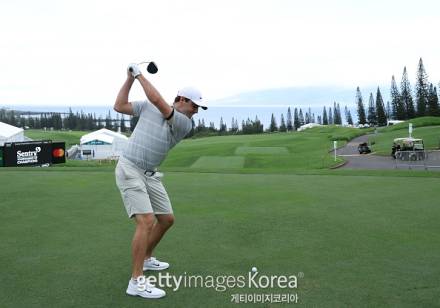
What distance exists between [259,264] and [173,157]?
40262mm

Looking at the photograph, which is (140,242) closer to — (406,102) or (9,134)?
(9,134)

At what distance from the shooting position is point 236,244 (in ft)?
19.1

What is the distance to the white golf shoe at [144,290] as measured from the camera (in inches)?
164

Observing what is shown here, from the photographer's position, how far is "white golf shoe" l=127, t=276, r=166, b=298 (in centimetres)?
418

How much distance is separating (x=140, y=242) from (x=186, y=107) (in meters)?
1.28

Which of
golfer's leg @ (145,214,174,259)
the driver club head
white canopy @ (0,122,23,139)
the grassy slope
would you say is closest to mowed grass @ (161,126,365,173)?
the grassy slope

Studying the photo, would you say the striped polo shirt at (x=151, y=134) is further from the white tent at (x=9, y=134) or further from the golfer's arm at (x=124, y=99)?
the white tent at (x=9, y=134)

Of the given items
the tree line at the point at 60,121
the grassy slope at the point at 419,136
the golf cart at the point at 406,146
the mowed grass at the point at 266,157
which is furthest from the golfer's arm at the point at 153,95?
the tree line at the point at 60,121

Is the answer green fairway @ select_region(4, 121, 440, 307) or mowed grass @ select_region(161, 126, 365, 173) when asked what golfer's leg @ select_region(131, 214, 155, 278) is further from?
mowed grass @ select_region(161, 126, 365, 173)

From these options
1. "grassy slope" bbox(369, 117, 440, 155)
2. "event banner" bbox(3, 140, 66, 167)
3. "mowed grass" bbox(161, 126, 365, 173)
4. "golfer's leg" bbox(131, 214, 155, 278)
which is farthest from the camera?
"grassy slope" bbox(369, 117, 440, 155)

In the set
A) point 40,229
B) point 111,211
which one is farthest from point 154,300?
point 111,211

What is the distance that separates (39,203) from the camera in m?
8.59

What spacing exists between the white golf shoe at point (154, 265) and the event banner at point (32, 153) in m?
18.4

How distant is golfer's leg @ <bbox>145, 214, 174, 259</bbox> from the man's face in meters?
1.07
